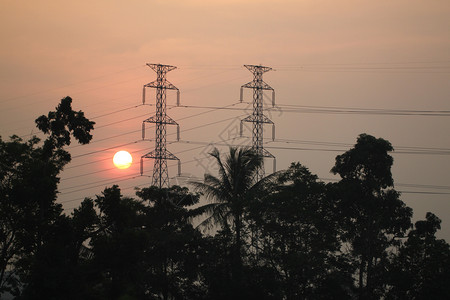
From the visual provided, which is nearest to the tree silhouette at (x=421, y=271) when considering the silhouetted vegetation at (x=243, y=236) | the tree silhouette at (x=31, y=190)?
the silhouetted vegetation at (x=243, y=236)

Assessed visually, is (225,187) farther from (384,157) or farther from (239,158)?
(384,157)

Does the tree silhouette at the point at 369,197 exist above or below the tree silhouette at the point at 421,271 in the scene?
above

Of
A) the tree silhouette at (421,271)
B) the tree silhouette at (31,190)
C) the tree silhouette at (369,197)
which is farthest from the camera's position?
the tree silhouette at (369,197)

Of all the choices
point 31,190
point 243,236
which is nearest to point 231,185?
point 243,236

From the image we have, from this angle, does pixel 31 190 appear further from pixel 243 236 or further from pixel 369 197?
pixel 369 197

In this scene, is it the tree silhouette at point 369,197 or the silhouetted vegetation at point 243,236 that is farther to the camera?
the tree silhouette at point 369,197

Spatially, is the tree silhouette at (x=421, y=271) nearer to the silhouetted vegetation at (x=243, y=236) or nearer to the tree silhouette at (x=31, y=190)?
the silhouetted vegetation at (x=243, y=236)

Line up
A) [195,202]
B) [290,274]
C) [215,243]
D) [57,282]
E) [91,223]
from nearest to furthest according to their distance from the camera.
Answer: [57,282], [91,223], [290,274], [215,243], [195,202]

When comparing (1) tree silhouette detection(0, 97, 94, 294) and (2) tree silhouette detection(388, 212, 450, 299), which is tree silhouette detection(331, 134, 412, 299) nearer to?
(2) tree silhouette detection(388, 212, 450, 299)

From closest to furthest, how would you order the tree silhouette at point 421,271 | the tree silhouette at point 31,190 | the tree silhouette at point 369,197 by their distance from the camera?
the tree silhouette at point 31,190
the tree silhouette at point 421,271
the tree silhouette at point 369,197

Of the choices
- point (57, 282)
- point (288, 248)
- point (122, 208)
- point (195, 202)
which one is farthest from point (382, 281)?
point (57, 282)

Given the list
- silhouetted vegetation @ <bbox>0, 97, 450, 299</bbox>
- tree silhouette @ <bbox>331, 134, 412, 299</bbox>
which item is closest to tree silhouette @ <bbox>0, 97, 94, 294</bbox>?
silhouetted vegetation @ <bbox>0, 97, 450, 299</bbox>
